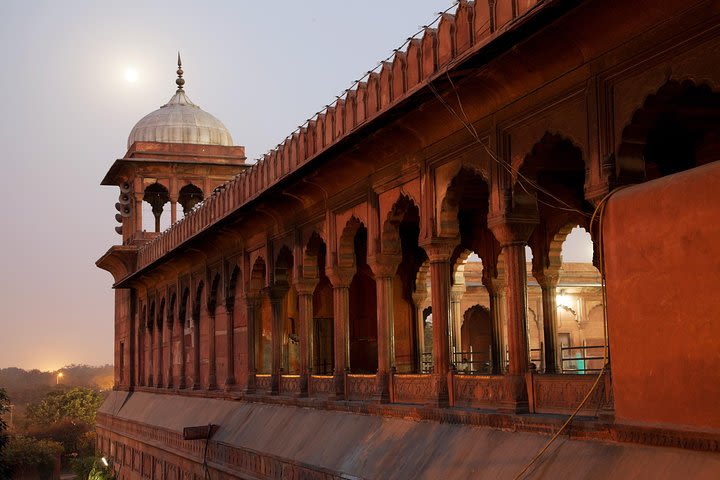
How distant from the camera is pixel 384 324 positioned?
13797 mm

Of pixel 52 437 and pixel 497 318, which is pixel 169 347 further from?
pixel 52 437

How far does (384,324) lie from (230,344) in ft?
27.3

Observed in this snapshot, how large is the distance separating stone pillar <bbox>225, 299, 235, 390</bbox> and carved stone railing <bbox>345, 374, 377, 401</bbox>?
270 inches

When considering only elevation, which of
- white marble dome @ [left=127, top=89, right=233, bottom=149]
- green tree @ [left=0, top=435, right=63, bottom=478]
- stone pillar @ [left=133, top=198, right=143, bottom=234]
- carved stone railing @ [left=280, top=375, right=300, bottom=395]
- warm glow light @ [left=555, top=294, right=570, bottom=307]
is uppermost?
white marble dome @ [left=127, top=89, right=233, bottom=149]

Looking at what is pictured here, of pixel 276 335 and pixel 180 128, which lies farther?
pixel 180 128

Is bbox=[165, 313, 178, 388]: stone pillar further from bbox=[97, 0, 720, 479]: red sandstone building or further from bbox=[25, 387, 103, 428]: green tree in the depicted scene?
bbox=[25, 387, 103, 428]: green tree

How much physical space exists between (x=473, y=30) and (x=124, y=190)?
2482 centimetres

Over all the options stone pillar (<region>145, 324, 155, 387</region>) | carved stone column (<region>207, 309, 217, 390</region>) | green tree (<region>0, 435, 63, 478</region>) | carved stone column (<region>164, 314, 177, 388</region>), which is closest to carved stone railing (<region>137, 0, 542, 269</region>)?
carved stone column (<region>207, 309, 217, 390</region>)

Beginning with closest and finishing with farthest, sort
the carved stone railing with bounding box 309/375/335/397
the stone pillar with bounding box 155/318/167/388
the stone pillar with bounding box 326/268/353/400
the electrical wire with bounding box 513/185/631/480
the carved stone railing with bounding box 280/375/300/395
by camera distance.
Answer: the electrical wire with bounding box 513/185/631/480
the stone pillar with bounding box 326/268/353/400
the carved stone railing with bounding box 309/375/335/397
the carved stone railing with bounding box 280/375/300/395
the stone pillar with bounding box 155/318/167/388

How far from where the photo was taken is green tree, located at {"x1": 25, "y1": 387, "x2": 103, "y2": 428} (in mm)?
66312

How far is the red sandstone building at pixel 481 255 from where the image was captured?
757 centimetres

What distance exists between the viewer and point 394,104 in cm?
1152

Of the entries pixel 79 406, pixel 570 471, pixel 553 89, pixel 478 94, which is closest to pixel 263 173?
pixel 478 94

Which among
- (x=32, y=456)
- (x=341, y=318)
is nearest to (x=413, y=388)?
(x=341, y=318)
